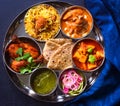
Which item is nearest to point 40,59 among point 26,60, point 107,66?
point 26,60

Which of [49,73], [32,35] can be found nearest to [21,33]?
[32,35]

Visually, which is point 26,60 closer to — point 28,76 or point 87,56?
point 28,76


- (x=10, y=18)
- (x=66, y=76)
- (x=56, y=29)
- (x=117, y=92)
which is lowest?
(x=117, y=92)

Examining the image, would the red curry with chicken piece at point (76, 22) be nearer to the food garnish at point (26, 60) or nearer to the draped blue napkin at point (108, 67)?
the draped blue napkin at point (108, 67)

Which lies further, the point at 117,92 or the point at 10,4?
the point at 10,4

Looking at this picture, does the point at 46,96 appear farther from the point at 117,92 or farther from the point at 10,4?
the point at 10,4

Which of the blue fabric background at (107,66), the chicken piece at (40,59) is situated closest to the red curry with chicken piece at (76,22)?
the blue fabric background at (107,66)
